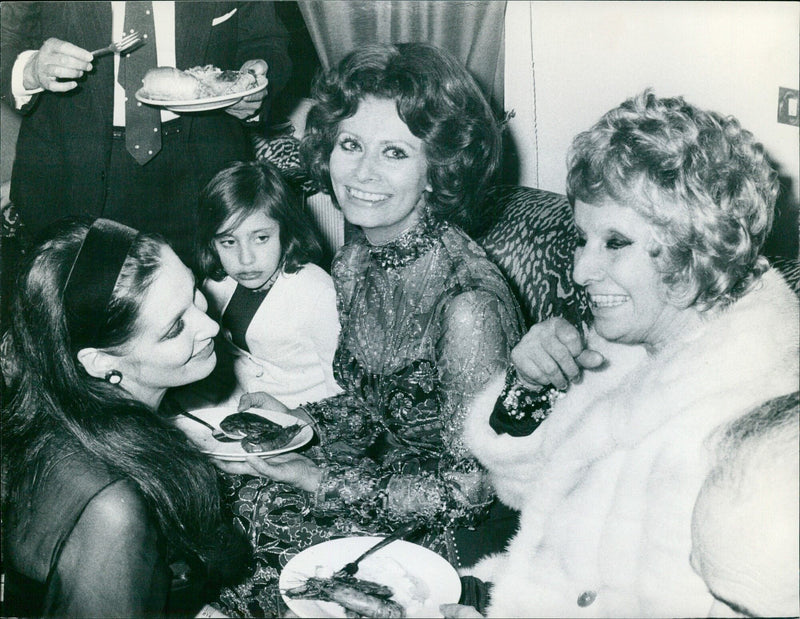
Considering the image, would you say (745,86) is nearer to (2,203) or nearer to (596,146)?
(596,146)

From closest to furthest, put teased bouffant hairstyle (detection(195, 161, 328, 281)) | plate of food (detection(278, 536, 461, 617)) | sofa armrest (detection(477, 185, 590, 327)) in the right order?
plate of food (detection(278, 536, 461, 617))
sofa armrest (detection(477, 185, 590, 327))
teased bouffant hairstyle (detection(195, 161, 328, 281))

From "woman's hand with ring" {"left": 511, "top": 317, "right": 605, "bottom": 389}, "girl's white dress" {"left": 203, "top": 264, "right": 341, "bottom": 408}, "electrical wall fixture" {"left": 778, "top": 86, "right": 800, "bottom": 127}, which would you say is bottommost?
"girl's white dress" {"left": 203, "top": 264, "right": 341, "bottom": 408}

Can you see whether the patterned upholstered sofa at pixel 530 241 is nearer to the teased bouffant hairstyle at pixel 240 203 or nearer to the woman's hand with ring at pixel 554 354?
the teased bouffant hairstyle at pixel 240 203

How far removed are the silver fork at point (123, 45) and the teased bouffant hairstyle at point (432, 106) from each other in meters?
0.37

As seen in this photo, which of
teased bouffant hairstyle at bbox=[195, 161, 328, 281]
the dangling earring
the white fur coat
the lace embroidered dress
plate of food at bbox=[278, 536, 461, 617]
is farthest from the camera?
teased bouffant hairstyle at bbox=[195, 161, 328, 281]

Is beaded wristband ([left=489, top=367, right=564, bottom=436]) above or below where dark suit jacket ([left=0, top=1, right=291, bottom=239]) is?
below

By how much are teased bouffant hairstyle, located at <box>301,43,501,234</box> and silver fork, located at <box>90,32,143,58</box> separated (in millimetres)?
373

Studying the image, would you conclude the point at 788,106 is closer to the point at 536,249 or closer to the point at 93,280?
the point at 536,249

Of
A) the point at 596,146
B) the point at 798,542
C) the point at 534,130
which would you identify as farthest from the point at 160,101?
the point at 798,542

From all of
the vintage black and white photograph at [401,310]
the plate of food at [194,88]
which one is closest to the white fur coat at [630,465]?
the vintage black and white photograph at [401,310]

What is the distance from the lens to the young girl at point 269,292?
69.0 inches

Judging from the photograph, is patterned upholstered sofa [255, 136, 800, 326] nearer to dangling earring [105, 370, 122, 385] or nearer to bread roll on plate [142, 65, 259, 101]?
bread roll on plate [142, 65, 259, 101]

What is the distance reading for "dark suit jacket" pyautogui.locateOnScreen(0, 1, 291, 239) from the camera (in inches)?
58.8

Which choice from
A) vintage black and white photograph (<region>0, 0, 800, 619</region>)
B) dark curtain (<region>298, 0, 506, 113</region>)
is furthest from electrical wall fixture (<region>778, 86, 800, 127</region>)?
A: dark curtain (<region>298, 0, 506, 113</region>)
